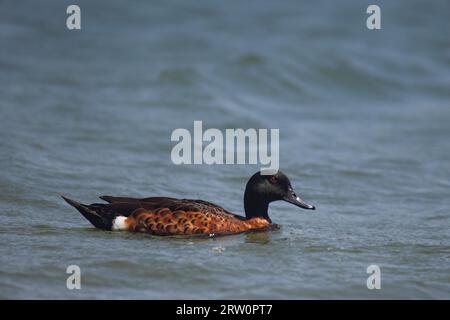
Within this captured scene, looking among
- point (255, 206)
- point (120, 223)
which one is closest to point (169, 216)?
point (120, 223)

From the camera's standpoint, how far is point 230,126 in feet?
52.9

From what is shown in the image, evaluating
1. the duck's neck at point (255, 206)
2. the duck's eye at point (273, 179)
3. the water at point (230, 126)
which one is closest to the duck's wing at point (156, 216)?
the water at point (230, 126)

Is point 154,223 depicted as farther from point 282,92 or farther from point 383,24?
point 383,24

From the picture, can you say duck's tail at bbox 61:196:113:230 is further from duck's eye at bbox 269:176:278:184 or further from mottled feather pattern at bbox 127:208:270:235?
duck's eye at bbox 269:176:278:184

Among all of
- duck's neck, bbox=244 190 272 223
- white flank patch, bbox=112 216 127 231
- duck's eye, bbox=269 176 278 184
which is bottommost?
white flank patch, bbox=112 216 127 231

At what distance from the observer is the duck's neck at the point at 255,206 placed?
33.9ft

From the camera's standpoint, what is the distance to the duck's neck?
1034 cm

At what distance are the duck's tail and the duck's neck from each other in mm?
1548

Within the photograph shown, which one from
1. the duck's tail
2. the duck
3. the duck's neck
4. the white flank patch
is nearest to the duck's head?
the duck's neck

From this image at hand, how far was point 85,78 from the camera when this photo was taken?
Answer: 18.2 metres

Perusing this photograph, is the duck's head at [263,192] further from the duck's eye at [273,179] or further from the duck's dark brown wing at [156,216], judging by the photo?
the duck's dark brown wing at [156,216]

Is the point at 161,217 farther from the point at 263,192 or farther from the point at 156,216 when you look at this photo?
the point at 263,192

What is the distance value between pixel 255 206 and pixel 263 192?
0.17 meters
